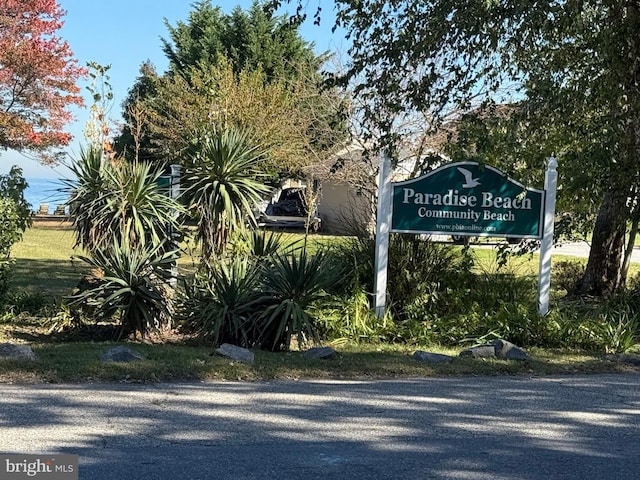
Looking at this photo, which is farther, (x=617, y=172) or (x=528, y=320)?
(x=617, y=172)

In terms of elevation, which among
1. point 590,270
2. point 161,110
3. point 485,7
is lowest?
point 590,270

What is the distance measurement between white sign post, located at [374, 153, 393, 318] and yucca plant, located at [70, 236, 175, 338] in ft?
10.3

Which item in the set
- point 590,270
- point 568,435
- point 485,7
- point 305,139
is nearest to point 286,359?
point 568,435

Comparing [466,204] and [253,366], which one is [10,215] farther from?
[466,204]

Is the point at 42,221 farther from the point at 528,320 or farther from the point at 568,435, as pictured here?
the point at 568,435

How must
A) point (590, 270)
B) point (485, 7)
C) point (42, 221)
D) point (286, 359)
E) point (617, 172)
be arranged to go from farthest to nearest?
point (42, 221) < point (590, 270) < point (617, 172) < point (485, 7) < point (286, 359)

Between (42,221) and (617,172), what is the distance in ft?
108

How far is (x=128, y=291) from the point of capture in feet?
35.2

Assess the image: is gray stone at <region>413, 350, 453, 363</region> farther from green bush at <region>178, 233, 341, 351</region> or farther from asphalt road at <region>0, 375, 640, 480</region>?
green bush at <region>178, 233, 341, 351</region>

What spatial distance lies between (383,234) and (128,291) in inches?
153

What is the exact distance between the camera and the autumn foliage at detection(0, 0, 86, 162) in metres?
26.0

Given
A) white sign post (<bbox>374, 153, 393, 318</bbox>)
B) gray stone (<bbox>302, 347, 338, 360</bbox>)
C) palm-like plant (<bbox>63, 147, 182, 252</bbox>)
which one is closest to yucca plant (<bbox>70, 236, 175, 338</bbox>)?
palm-like plant (<bbox>63, 147, 182, 252</bbox>)

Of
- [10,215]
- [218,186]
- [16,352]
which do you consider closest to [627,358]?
[218,186]

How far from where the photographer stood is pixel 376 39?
37.7ft
